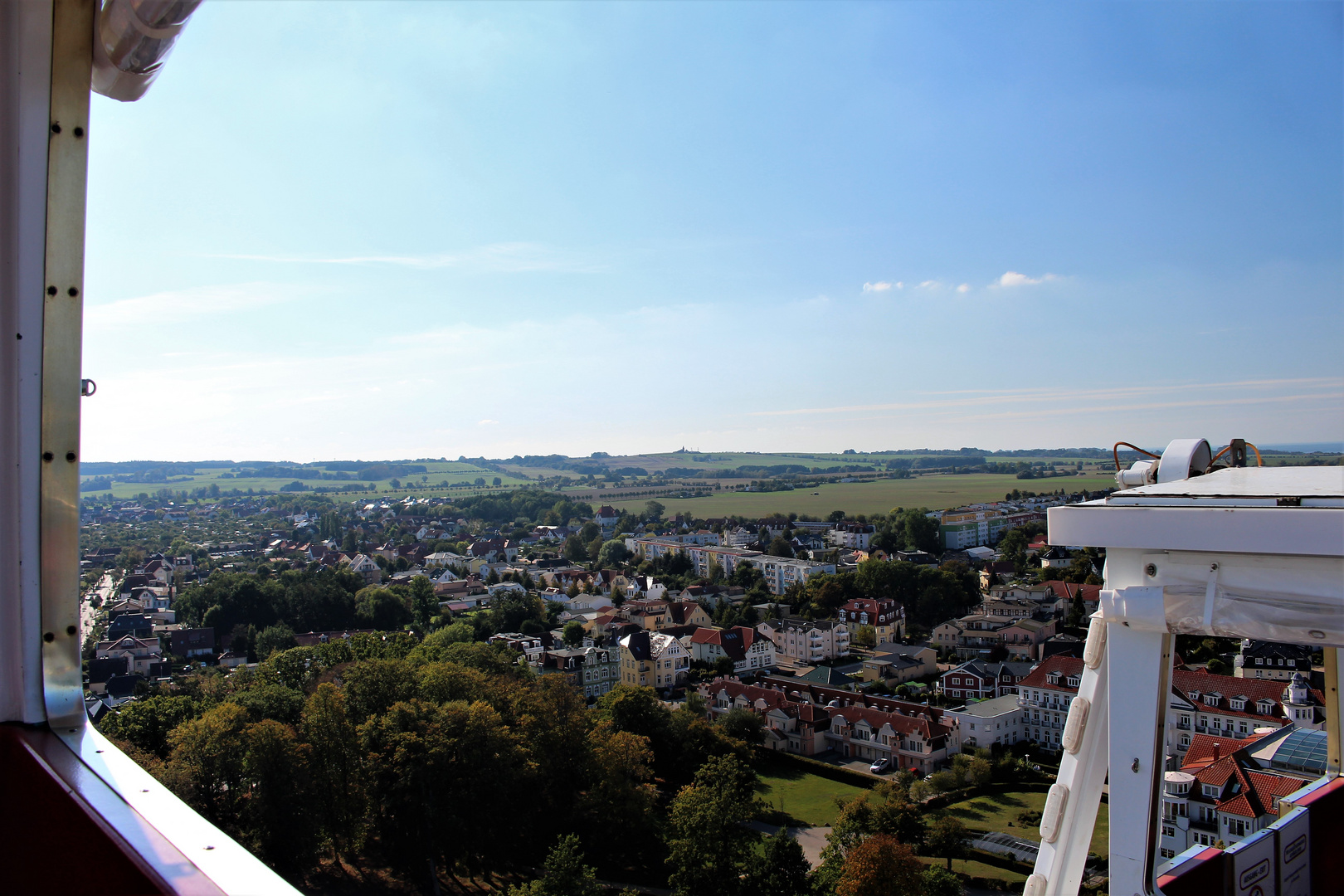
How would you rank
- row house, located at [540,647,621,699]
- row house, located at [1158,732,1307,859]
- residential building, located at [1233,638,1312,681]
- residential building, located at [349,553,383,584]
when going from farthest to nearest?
1. residential building, located at [349,553,383,584]
2. row house, located at [540,647,621,699]
3. residential building, located at [1233,638,1312,681]
4. row house, located at [1158,732,1307,859]

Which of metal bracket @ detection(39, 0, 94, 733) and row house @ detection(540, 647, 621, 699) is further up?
metal bracket @ detection(39, 0, 94, 733)

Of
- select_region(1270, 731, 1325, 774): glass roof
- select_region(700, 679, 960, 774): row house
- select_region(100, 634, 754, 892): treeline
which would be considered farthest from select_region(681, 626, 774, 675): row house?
select_region(1270, 731, 1325, 774): glass roof

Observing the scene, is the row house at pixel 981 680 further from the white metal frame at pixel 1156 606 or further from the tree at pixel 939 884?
the white metal frame at pixel 1156 606

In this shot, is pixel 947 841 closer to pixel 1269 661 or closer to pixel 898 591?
pixel 1269 661

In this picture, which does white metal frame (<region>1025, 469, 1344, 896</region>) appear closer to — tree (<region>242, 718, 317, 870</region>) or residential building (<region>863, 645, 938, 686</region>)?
tree (<region>242, 718, 317, 870</region>)

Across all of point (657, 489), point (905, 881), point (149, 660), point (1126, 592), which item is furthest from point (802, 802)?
point (657, 489)

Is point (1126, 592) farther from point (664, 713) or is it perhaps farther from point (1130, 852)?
point (664, 713)

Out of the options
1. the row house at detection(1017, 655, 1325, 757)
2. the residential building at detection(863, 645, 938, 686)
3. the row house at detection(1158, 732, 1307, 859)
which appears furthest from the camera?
the residential building at detection(863, 645, 938, 686)

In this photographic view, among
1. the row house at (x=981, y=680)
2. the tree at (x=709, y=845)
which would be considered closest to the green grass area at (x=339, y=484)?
the row house at (x=981, y=680)
